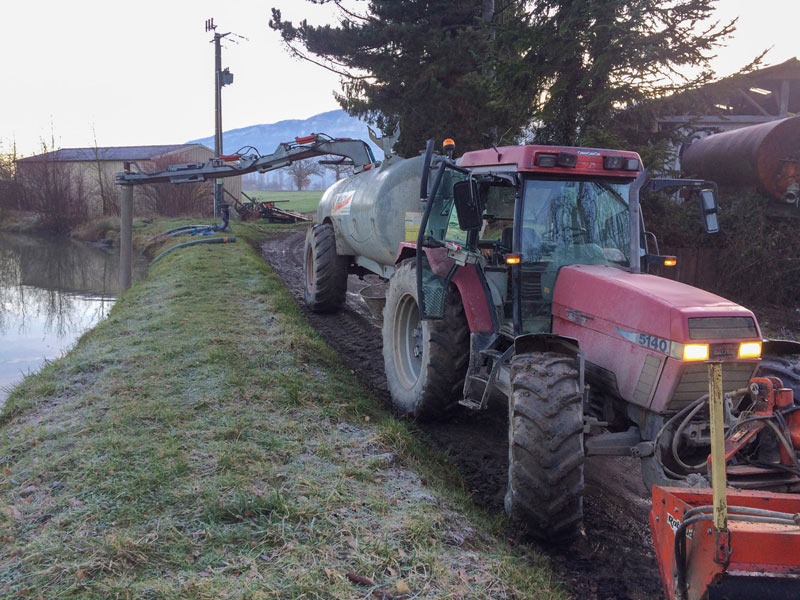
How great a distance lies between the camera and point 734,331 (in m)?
3.82

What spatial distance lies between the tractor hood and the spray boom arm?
19.9 ft

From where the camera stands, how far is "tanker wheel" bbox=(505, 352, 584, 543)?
12.6 ft

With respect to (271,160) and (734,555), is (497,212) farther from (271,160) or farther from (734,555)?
(271,160)

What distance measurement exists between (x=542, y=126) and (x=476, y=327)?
8.04 meters

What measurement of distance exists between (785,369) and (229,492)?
3640 millimetres

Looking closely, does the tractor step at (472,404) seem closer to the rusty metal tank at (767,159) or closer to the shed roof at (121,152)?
the rusty metal tank at (767,159)

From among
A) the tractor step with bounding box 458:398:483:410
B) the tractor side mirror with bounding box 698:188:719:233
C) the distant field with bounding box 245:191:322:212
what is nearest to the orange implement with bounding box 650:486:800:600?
the tractor step with bounding box 458:398:483:410

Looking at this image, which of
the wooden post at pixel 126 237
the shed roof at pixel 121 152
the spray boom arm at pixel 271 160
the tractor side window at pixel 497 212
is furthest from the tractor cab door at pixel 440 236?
the shed roof at pixel 121 152

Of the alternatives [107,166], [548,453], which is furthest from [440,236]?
[107,166]

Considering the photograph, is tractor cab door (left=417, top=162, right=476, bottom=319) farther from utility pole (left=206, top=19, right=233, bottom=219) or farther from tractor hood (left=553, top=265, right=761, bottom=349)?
utility pole (left=206, top=19, right=233, bottom=219)

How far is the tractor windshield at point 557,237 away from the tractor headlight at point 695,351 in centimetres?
132

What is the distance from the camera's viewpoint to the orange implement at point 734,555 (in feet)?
8.89

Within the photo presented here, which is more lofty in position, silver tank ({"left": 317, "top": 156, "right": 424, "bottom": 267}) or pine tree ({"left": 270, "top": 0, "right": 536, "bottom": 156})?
pine tree ({"left": 270, "top": 0, "right": 536, "bottom": 156})

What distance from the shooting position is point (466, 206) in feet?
15.7
